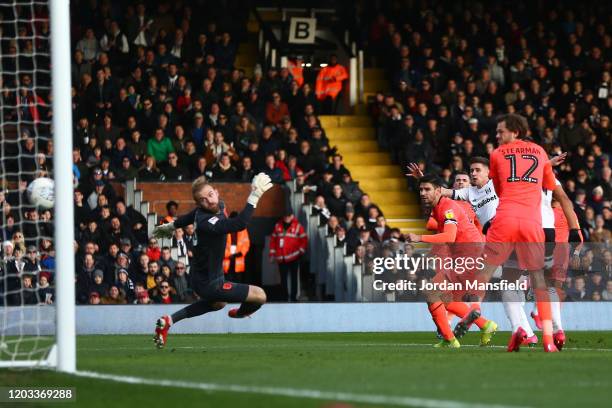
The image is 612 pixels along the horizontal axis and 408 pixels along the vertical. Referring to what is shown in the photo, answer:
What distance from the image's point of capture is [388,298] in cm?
2119

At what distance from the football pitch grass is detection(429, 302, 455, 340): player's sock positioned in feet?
1.84

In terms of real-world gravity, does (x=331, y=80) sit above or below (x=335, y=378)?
above

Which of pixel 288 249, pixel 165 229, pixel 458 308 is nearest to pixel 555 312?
pixel 458 308

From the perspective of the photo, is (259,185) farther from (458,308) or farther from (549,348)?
(458,308)

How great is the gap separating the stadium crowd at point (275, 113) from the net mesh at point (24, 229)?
0.22 m

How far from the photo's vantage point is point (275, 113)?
85.9 feet

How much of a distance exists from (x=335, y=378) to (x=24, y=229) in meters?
8.34

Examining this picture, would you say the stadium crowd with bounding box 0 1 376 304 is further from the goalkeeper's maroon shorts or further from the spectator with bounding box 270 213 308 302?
the goalkeeper's maroon shorts

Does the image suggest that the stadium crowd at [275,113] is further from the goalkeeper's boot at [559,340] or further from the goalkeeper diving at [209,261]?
the goalkeeper's boot at [559,340]

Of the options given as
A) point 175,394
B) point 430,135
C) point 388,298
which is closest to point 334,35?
point 430,135

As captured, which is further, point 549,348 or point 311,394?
point 549,348

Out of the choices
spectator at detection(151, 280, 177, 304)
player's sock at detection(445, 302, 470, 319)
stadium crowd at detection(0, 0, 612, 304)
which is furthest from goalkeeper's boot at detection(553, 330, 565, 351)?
spectator at detection(151, 280, 177, 304)

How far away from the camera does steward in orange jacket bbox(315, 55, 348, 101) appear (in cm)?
2833

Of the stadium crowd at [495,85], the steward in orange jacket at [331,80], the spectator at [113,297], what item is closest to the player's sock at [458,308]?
the spectator at [113,297]
